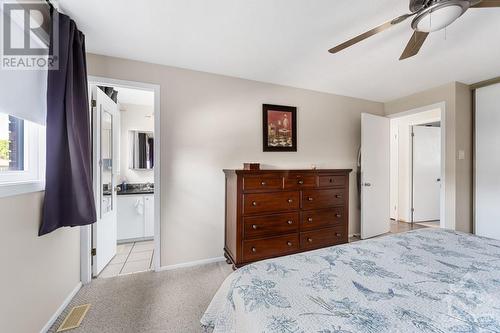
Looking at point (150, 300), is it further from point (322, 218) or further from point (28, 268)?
point (322, 218)

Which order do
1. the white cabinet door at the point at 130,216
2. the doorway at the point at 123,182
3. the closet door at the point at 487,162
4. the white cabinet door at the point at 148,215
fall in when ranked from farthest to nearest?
1. the white cabinet door at the point at 148,215
2. the white cabinet door at the point at 130,216
3. the closet door at the point at 487,162
4. the doorway at the point at 123,182

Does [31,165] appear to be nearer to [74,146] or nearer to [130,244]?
[74,146]

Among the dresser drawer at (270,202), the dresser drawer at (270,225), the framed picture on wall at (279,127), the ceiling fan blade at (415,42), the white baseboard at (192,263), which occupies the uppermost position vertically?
the ceiling fan blade at (415,42)

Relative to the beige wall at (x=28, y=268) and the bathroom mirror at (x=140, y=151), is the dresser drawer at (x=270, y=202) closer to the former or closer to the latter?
the beige wall at (x=28, y=268)

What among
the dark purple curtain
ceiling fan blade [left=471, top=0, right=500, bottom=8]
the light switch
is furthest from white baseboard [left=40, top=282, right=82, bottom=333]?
the light switch

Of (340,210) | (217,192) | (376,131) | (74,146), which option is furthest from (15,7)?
(376,131)

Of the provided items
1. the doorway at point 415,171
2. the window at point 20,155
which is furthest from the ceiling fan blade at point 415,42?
the doorway at point 415,171

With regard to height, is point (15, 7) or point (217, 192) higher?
point (15, 7)

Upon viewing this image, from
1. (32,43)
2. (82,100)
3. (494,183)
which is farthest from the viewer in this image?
(494,183)

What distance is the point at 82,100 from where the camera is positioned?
1.82m

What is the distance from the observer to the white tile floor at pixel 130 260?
248cm

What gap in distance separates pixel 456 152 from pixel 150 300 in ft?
13.8

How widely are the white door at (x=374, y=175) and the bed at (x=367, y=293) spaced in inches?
80.4

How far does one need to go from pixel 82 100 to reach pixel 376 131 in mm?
4020
